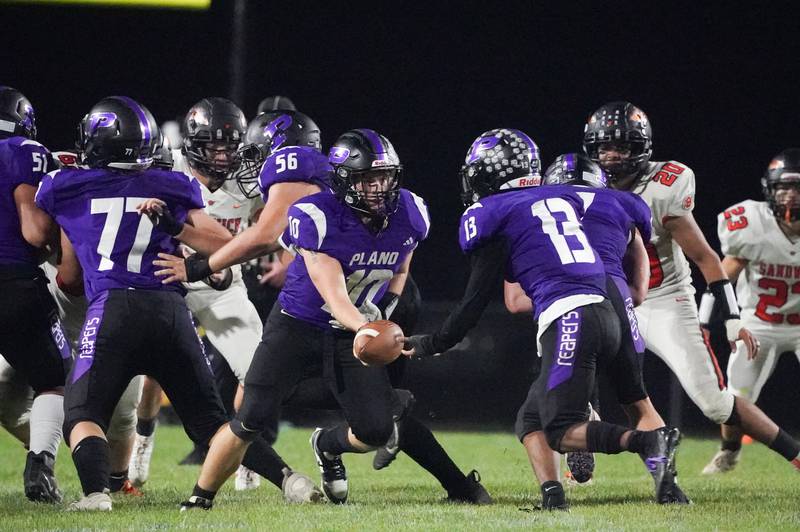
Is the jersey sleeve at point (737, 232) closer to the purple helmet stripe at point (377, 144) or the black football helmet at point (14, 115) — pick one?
the purple helmet stripe at point (377, 144)

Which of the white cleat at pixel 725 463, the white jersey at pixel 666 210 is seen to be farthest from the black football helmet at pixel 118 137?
the white cleat at pixel 725 463

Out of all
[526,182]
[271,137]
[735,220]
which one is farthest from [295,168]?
[735,220]

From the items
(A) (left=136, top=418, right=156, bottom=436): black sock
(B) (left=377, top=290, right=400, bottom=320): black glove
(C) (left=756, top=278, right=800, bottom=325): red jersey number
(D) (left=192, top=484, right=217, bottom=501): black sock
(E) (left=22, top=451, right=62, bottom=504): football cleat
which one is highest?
(B) (left=377, top=290, right=400, bottom=320): black glove

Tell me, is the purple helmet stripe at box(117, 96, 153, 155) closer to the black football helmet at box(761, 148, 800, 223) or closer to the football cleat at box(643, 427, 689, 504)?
the football cleat at box(643, 427, 689, 504)

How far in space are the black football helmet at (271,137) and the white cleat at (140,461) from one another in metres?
1.35

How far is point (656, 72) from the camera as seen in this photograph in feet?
35.1

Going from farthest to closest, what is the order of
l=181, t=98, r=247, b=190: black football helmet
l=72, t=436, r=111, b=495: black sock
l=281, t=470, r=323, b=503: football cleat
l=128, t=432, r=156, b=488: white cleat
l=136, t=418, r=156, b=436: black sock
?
l=136, t=418, r=156, b=436: black sock < l=128, t=432, r=156, b=488: white cleat < l=181, t=98, r=247, b=190: black football helmet < l=281, t=470, r=323, b=503: football cleat < l=72, t=436, r=111, b=495: black sock

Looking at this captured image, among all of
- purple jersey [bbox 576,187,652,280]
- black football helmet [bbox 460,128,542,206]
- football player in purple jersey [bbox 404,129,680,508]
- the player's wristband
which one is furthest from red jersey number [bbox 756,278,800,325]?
the player's wristband

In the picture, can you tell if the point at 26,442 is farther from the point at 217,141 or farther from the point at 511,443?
the point at 511,443

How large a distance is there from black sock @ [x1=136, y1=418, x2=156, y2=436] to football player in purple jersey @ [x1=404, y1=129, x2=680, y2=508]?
1.82m

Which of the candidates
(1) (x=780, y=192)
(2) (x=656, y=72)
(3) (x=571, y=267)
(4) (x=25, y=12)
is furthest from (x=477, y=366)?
(4) (x=25, y=12)

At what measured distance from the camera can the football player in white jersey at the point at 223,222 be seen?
5.73 metres

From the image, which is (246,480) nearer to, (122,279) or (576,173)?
(122,279)

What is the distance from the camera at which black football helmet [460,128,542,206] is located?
4828 millimetres
